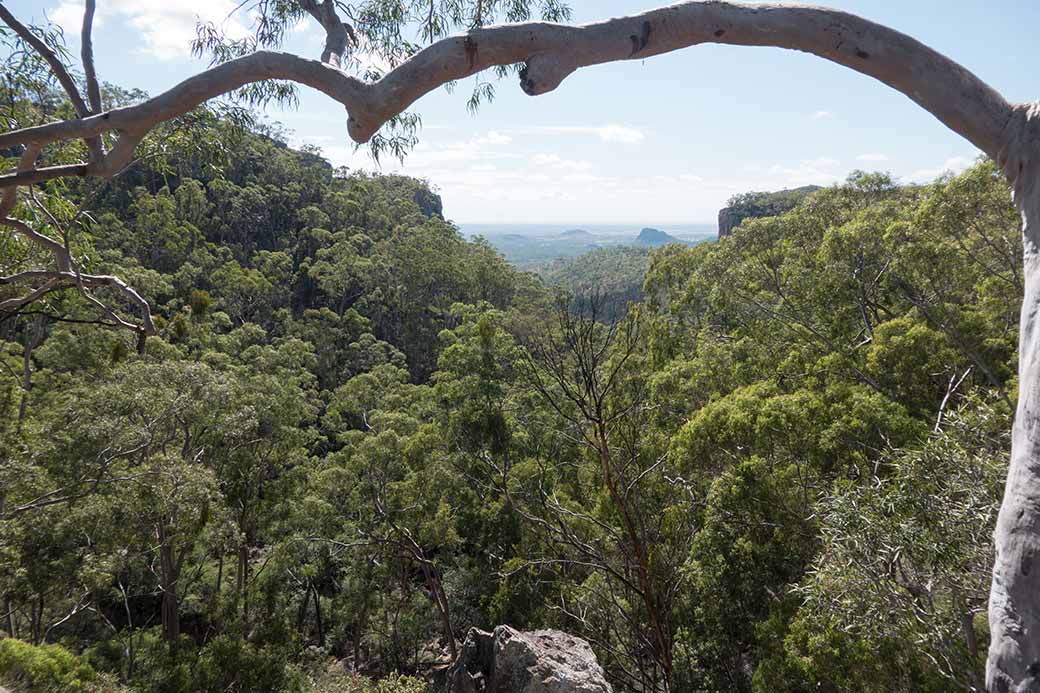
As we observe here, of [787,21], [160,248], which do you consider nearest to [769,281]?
[787,21]

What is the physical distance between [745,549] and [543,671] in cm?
299

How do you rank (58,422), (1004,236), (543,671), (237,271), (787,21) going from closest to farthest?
1. (787,21)
2. (543,671)
3. (1004,236)
4. (58,422)
5. (237,271)

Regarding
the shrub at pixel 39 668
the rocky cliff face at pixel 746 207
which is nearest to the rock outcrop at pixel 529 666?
the shrub at pixel 39 668

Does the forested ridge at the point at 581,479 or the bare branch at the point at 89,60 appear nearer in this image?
the bare branch at the point at 89,60

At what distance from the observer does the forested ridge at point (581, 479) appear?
14.1 feet

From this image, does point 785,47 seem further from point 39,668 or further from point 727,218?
point 727,218

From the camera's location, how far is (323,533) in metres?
11.9

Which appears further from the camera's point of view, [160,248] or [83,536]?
[160,248]

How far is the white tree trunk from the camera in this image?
125 cm

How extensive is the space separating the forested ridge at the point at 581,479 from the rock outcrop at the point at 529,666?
0.62 m

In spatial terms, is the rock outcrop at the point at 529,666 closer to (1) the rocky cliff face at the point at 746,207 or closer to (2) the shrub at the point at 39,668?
(2) the shrub at the point at 39,668

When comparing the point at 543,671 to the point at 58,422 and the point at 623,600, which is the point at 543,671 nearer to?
the point at 623,600

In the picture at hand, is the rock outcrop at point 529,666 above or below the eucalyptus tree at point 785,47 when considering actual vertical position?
below

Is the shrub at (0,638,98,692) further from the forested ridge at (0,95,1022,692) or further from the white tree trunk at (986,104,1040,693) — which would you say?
the white tree trunk at (986,104,1040,693)
